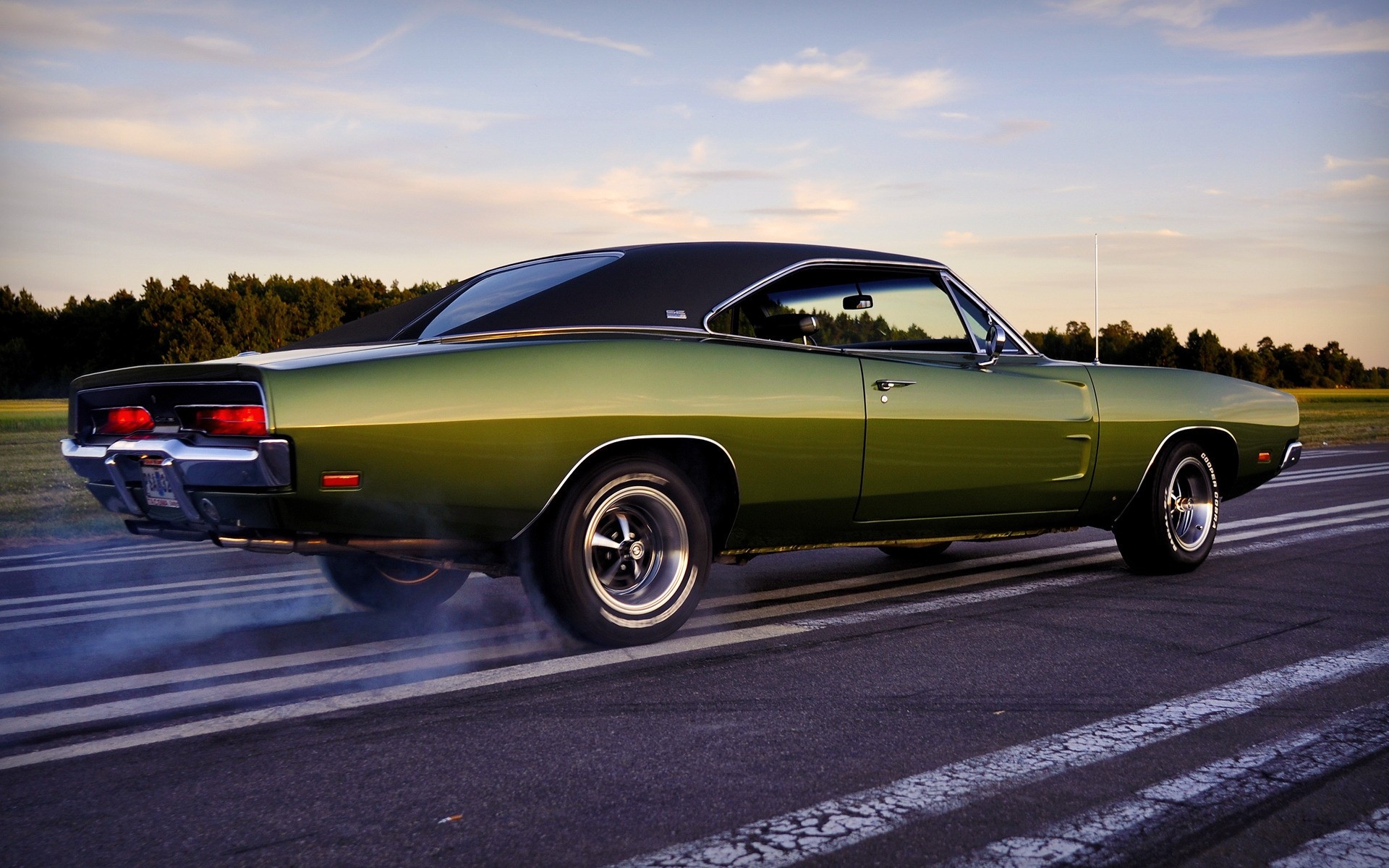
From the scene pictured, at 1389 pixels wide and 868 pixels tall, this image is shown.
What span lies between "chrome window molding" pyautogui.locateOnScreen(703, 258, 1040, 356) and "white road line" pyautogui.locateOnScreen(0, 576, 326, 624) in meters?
2.73

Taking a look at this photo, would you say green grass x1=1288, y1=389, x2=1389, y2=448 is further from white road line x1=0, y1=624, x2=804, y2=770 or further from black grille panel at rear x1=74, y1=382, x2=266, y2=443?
black grille panel at rear x1=74, y1=382, x2=266, y2=443

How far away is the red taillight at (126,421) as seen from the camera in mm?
4250

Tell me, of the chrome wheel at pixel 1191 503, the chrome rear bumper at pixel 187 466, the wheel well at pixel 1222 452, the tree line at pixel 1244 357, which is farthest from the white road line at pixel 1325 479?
the tree line at pixel 1244 357

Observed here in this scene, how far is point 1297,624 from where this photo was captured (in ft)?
16.5

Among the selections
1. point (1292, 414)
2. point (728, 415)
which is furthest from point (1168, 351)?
point (728, 415)

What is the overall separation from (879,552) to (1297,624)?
274 centimetres

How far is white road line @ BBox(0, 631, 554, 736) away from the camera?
3686 mm

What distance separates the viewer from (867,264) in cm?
569

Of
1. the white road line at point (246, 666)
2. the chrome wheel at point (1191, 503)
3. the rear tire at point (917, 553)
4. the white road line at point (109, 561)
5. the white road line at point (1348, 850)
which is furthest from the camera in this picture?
the white road line at point (109, 561)

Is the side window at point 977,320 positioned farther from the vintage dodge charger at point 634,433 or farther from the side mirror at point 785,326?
the side mirror at point 785,326

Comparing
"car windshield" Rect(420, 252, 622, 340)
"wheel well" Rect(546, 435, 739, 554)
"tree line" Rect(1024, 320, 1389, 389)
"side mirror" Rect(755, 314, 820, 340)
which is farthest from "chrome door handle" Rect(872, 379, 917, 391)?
"tree line" Rect(1024, 320, 1389, 389)

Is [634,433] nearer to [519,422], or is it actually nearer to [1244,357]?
[519,422]

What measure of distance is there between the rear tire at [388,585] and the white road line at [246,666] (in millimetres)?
524

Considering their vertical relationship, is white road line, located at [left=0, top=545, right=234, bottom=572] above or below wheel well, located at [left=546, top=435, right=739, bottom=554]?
below
